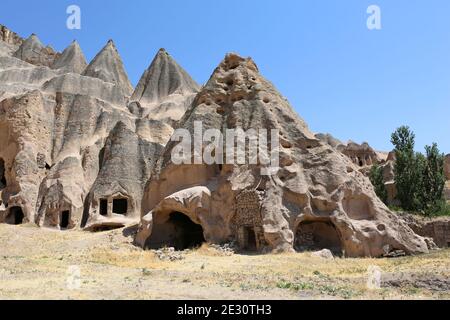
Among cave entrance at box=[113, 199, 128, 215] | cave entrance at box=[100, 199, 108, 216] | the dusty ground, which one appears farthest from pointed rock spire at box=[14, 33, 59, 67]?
the dusty ground

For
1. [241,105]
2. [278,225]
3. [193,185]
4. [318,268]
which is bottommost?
[318,268]

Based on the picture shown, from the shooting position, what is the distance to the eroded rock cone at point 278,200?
59.7 ft

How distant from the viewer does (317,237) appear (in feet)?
64.1

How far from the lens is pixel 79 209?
29.8 m

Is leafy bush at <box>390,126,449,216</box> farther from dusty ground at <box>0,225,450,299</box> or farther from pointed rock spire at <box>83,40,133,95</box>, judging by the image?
pointed rock spire at <box>83,40,133,95</box>

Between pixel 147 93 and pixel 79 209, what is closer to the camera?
pixel 79 209

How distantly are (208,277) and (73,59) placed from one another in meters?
50.0

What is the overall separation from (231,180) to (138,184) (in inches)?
525

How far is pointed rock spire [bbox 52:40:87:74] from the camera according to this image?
54.3 metres

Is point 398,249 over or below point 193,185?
below

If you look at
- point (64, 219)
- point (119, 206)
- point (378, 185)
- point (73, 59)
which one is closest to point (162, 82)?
point (73, 59)

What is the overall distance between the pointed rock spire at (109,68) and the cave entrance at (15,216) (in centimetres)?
2208
